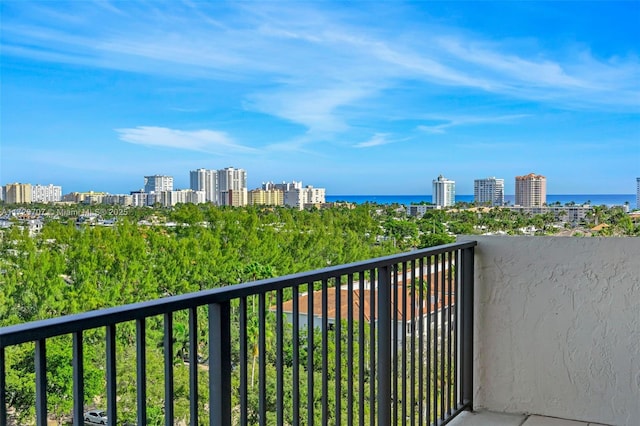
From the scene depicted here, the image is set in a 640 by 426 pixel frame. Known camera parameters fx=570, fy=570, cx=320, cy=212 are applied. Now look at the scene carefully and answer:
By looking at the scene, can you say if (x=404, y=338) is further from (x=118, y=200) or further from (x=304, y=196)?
(x=118, y=200)

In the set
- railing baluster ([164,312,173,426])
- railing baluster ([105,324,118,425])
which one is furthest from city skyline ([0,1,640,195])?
railing baluster ([105,324,118,425])

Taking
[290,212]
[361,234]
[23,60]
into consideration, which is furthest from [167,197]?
[23,60]

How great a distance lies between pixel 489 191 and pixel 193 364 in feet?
21.9

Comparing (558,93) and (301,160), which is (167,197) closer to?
(301,160)

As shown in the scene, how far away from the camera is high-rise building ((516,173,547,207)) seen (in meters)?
6.19

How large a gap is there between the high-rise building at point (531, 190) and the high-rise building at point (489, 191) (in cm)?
21

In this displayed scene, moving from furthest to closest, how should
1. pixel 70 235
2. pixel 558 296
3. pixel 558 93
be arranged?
pixel 70 235 → pixel 558 93 → pixel 558 296

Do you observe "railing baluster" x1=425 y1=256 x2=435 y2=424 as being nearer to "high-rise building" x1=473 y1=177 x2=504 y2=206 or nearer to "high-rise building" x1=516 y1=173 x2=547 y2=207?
"high-rise building" x1=516 y1=173 x2=547 y2=207

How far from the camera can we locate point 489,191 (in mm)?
7543

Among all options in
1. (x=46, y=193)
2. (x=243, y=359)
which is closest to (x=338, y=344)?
(x=243, y=359)

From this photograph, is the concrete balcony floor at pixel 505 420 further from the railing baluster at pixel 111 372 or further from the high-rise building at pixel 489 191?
the high-rise building at pixel 489 191

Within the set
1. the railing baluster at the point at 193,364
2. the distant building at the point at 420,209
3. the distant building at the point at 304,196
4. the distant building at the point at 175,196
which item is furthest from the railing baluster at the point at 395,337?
the distant building at the point at 175,196

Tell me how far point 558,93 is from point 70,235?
1360cm

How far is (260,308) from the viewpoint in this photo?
1.65 m
